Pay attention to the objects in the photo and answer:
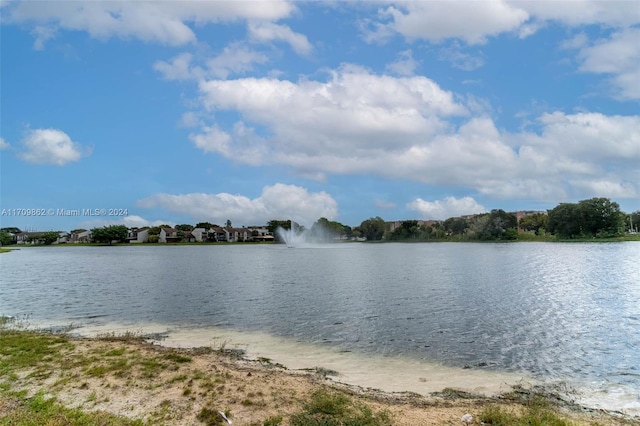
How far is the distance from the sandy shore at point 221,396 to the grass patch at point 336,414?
0.30 metres

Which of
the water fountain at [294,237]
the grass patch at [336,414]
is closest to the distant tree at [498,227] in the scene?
the water fountain at [294,237]

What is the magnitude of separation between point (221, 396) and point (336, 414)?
3.04m

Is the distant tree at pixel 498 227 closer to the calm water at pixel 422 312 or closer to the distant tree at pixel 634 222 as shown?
the distant tree at pixel 634 222

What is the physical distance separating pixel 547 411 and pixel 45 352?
1548 cm

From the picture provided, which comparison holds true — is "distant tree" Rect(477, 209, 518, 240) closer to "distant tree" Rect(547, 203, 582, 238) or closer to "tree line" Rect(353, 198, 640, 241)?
"tree line" Rect(353, 198, 640, 241)

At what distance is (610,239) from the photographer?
140 metres

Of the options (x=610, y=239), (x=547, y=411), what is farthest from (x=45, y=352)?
(x=610, y=239)

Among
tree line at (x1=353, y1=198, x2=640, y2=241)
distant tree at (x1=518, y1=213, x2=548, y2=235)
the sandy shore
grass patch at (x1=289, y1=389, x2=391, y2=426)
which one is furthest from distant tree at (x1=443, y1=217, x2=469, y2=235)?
grass patch at (x1=289, y1=389, x2=391, y2=426)

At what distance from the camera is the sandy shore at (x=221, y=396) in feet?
30.1

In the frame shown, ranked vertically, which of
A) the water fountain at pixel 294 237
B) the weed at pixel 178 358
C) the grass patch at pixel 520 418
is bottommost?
the grass patch at pixel 520 418

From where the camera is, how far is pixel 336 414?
351 inches

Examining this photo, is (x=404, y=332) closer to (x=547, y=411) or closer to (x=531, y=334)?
(x=531, y=334)

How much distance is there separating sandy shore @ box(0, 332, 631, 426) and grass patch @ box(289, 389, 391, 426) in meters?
0.30

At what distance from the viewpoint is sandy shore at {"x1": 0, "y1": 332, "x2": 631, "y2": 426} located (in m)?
9.19
